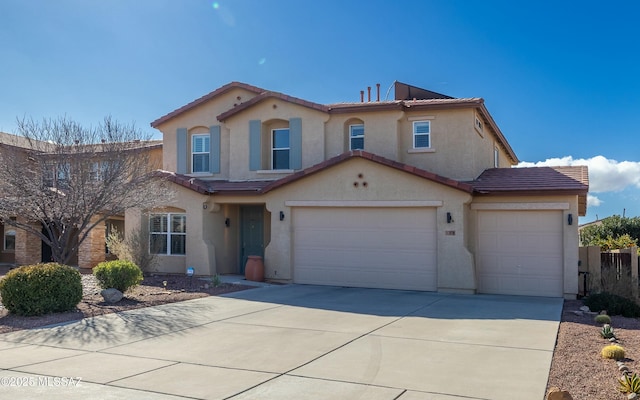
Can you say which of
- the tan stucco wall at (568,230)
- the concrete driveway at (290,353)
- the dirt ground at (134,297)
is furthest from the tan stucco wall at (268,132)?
the concrete driveway at (290,353)

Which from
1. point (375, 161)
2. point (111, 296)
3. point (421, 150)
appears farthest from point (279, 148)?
point (111, 296)

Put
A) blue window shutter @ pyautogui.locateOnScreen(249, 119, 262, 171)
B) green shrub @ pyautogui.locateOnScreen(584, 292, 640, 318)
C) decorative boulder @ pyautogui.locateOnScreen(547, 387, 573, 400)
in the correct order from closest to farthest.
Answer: decorative boulder @ pyautogui.locateOnScreen(547, 387, 573, 400), green shrub @ pyautogui.locateOnScreen(584, 292, 640, 318), blue window shutter @ pyautogui.locateOnScreen(249, 119, 262, 171)

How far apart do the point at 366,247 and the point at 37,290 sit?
9.48 meters

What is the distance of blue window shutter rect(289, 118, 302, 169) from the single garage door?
6.92 metres

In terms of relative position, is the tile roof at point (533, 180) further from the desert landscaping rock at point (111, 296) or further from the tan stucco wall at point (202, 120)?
the desert landscaping rock at point (111, 296)

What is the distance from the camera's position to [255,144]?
21.4 meters

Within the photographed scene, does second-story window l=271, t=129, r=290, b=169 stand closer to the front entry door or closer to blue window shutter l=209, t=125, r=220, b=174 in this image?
the front entry door

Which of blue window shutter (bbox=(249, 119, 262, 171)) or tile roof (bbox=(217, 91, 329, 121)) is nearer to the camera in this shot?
tile roof (bbox=(217, 91, 329, 121))

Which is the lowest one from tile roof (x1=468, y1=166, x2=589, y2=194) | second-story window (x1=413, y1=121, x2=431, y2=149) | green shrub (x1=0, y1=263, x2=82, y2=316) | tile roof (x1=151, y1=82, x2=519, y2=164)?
green shrub (x1=0, y1=263, x2=82, y2=316)

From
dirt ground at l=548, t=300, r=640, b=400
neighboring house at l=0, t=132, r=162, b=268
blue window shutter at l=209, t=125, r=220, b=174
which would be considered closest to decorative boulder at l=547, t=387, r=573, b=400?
dirt ground at l=548, t=300, r=640, b=400

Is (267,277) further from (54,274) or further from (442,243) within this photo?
(54,274)

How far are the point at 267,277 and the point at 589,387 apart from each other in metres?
13.1

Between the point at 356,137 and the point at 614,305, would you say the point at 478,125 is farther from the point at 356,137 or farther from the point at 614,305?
the point at 614,305

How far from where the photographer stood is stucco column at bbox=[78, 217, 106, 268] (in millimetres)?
23844
